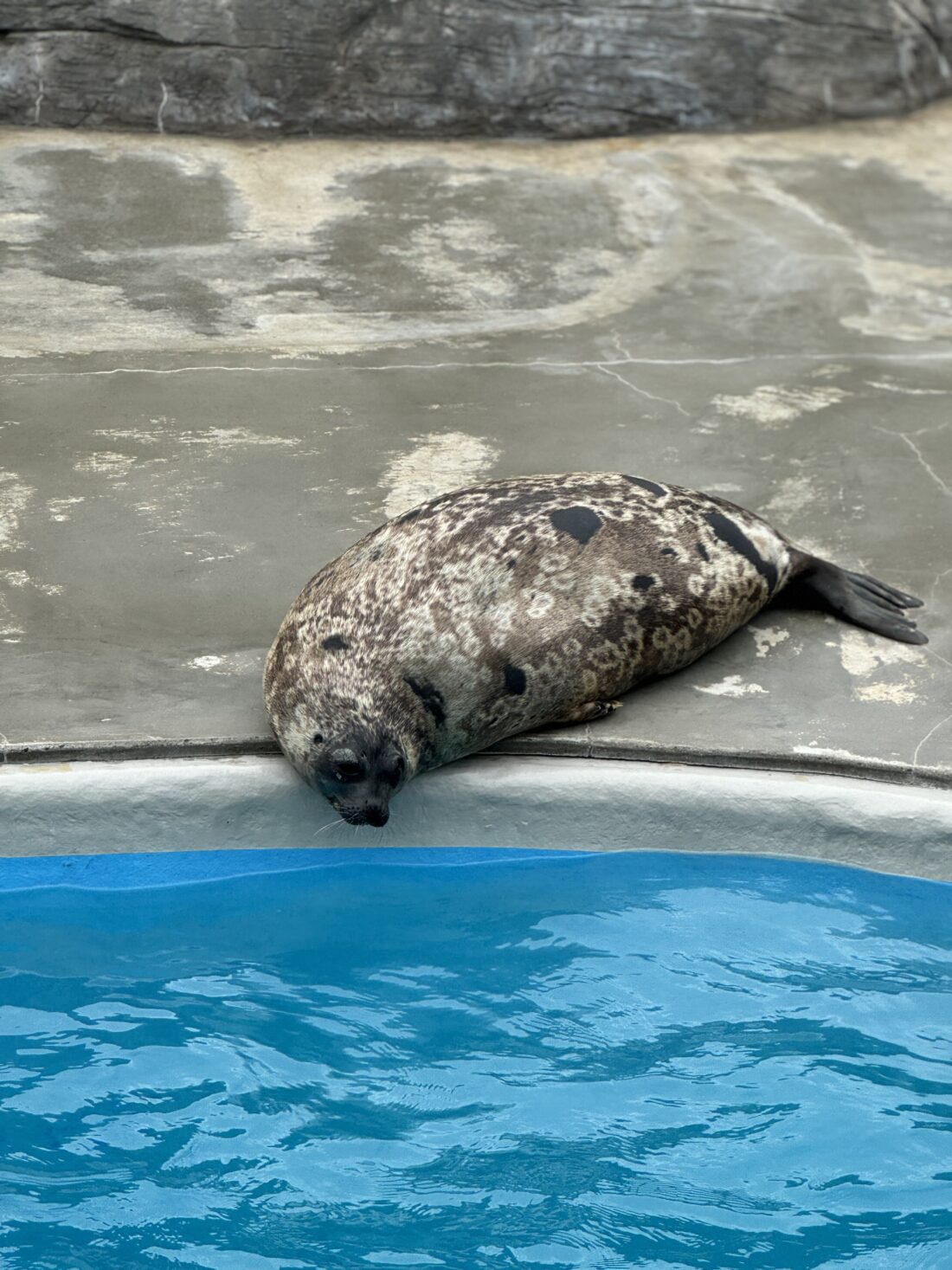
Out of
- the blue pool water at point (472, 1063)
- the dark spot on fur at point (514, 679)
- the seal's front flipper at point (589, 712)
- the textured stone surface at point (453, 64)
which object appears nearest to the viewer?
the blue pool water at point (472, 1063)

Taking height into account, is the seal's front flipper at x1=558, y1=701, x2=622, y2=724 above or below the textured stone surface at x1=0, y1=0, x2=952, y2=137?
below

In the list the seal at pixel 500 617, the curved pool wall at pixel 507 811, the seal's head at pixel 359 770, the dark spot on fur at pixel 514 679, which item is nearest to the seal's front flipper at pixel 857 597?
the seal at pixel 500 617

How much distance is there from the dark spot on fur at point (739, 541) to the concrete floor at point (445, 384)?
0.21m

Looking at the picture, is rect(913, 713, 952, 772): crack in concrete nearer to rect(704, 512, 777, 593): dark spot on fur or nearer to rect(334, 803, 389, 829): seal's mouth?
rect(704, 512, 777, 593): dark spot on fur

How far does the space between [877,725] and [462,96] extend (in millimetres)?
5736

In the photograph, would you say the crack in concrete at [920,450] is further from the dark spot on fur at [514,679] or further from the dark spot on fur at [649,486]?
the dark spot on fur at [514,679]

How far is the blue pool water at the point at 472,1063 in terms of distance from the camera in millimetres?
3588

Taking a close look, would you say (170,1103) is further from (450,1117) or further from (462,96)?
(462,96)

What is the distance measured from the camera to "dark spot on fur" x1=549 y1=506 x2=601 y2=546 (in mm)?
4840

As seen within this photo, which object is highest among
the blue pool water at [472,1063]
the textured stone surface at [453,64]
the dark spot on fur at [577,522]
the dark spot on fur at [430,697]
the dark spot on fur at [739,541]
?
the textured stone surface at [453,64]

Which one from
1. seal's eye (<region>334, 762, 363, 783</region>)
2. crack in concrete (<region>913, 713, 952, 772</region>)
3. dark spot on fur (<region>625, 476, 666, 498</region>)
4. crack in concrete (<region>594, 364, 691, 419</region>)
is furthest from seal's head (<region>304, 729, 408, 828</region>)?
crack in concrete (<region>594, 364, 691, 419</region>)

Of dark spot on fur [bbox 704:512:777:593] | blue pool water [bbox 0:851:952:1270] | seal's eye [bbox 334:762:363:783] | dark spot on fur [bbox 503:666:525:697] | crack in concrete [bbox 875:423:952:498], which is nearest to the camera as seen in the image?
blue pool water [bbox 0:851:952:1270]

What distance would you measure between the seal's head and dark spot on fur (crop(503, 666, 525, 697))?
39cm

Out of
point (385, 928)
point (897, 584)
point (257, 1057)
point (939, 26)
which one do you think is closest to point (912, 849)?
point (897, 584)
